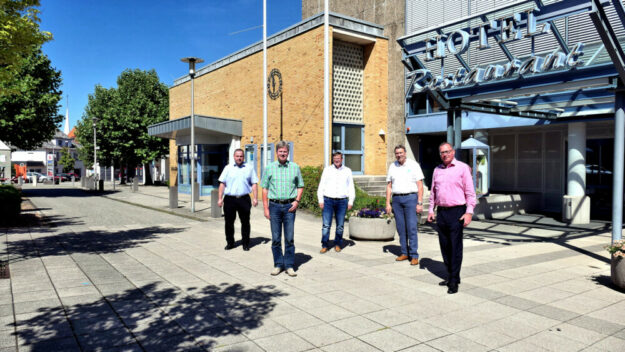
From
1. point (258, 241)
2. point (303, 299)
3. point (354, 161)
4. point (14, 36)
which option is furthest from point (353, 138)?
point (303, 299)

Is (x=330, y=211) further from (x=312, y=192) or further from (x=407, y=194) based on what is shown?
(x=312, y=192)

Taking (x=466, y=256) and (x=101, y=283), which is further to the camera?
(x=466, y=256)

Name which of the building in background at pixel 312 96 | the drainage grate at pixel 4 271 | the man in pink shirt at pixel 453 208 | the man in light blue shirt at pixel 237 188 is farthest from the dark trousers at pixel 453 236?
the building in background at pixel 312 96

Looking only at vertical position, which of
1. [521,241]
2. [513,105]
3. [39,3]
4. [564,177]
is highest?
[39,3]

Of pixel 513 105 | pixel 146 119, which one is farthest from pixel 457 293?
pixel 146 119

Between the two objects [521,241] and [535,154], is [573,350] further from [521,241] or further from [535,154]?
[535,154]

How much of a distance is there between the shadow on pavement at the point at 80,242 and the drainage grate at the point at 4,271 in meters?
0.48

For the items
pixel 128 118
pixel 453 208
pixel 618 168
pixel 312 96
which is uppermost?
pixel 128 118

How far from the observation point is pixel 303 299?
202 inches

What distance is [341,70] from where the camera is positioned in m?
17.9

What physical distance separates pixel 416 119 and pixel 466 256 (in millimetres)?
11192

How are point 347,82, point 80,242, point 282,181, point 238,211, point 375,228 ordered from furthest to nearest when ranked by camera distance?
1. point 347,82
2. point 375,228
3. point 80,242
4. point 238,211
5. point 282,181

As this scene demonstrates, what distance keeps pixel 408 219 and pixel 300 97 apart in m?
11.5

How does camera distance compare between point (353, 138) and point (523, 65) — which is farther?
point (353, 138)
